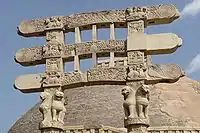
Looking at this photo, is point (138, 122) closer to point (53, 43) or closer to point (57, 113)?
point (57, 113)

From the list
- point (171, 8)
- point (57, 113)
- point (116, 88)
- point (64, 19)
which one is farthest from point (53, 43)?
point (116, 88)

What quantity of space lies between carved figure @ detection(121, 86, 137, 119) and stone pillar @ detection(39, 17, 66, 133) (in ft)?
4.43

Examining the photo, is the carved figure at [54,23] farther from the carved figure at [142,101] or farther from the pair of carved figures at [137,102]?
the carved figure at [142,101]

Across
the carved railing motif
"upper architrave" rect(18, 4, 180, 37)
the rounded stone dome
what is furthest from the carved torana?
the rounded stone dome

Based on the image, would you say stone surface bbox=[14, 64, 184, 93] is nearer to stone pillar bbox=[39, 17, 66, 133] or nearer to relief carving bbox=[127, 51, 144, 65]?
stone pillar bbox=[39, 17, 66, 133]

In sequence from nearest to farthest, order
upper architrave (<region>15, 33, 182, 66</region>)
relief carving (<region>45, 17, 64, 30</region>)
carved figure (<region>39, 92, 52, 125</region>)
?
upper architrave (<region>15, 33, 182, 66</region>) < carved figure (<region>39, 92, 52, 125</region>) < relief carving (<region>45, 17, 64, 30</region>)

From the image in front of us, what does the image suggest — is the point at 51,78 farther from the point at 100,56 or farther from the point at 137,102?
the point at 137,102

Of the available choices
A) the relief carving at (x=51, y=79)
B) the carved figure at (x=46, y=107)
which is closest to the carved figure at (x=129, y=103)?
the relief carving at (x=51, y=79)

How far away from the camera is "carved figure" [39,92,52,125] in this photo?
10.9m

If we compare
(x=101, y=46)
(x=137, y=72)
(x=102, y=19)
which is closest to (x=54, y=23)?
(x=102, y=19)

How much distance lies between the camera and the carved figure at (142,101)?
1041cm

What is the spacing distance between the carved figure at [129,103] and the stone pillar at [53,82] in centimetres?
135

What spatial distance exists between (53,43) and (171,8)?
103 inches

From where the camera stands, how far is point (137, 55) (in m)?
10.8
